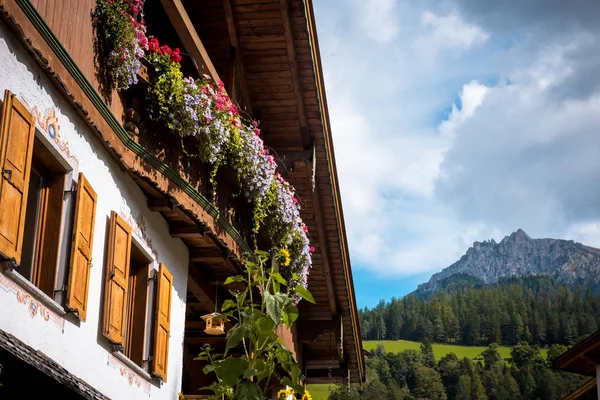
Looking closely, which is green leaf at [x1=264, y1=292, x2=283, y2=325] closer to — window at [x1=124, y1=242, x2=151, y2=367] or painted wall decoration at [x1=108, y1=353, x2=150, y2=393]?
painted wall decoration at [x1=108, y1=353, x2=150, y2=393]

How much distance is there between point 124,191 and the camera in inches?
324

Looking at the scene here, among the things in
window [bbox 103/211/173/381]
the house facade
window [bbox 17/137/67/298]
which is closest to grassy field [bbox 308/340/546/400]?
the house facade

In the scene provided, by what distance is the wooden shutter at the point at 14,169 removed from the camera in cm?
571

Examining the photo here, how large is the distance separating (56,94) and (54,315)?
153cm

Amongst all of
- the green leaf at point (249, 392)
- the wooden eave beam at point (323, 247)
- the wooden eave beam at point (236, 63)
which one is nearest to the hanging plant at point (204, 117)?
the wooden eave beam at point (236, 63)


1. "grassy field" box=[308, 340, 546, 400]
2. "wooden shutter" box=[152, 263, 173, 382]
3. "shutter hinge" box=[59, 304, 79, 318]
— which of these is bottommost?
"shutter hinge" box=[59, 304, 79, 318]

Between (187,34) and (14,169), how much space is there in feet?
11.3

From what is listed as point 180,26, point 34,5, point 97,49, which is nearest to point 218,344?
point 180,26

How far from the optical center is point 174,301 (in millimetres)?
9664

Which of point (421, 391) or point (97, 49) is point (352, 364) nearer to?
point (97, 49)

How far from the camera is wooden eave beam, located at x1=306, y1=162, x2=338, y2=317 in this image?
13.4 metres

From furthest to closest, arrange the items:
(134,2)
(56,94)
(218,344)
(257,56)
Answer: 1. (218,344)
2. (257,56)
3. (134,2)
4. (56,94)

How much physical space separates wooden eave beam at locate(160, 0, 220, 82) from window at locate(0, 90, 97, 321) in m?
2.20

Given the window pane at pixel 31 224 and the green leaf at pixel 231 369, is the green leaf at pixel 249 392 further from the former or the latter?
the window pane at pixel 31 224
